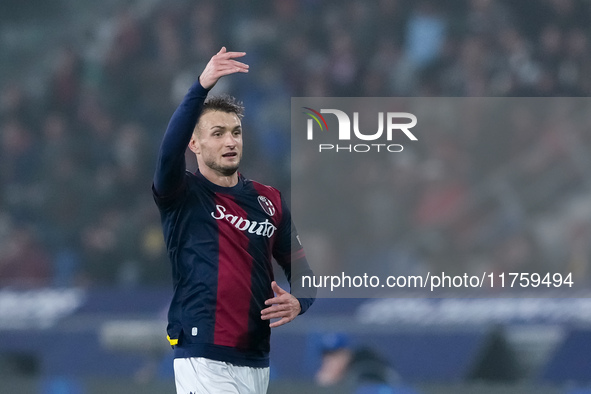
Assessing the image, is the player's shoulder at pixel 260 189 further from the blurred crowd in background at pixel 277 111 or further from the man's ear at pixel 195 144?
the blurred crowd in background at pixel 277 111

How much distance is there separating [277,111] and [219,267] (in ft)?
16.2

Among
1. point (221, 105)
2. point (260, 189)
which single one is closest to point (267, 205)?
point (260, 189)

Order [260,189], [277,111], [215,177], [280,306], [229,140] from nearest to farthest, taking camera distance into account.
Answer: [280,306], [229,140], [215,177], [260,189], [277,111]

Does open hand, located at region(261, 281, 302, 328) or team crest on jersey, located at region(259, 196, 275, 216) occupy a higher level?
team crest on jersey, located at region(259, 196, 275, 216)

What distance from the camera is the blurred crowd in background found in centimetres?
765

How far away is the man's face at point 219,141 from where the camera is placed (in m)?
3.72

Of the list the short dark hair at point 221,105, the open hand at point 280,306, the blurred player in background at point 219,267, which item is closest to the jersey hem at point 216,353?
the blurred player in background at point 219,267

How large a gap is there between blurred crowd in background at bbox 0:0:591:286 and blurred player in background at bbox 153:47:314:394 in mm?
3742

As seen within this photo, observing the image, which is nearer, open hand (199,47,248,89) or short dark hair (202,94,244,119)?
open hand (199,47,248,89)

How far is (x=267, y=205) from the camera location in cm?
387

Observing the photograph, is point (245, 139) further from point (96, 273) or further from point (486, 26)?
point (486, 26)

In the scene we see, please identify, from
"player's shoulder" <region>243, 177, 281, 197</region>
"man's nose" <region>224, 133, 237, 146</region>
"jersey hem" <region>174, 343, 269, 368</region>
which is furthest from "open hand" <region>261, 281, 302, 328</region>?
"man's nose" <region>224, 133, 237, 146</region>

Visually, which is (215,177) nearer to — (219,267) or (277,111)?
(219,267)

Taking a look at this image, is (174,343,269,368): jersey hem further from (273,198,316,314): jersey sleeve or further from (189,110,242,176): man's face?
(189,110,242,176): man's face
